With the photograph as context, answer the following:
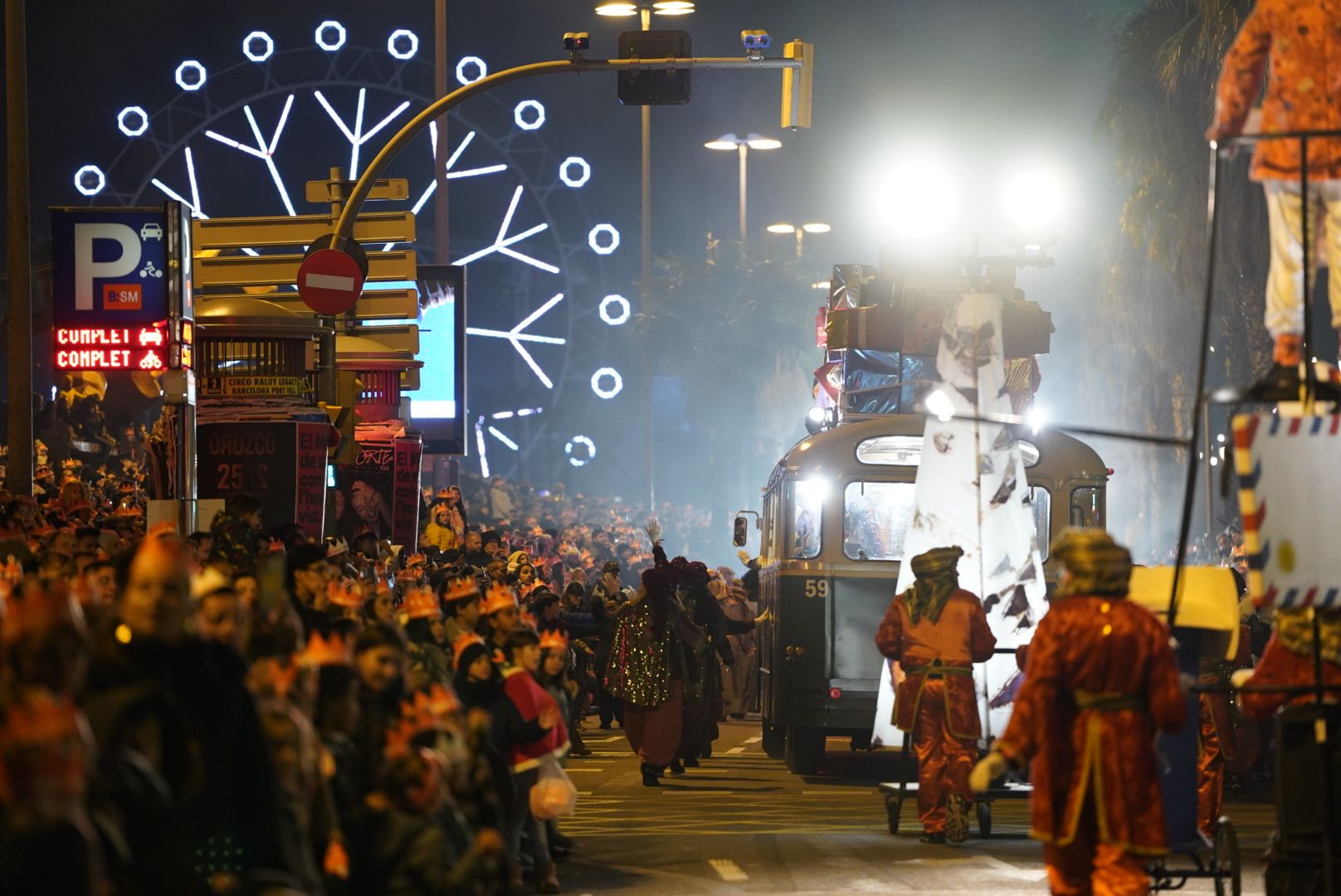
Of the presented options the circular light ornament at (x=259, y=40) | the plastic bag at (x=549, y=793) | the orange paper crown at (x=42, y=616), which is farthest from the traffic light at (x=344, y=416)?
the circular light ornament at (x=259, y=40)

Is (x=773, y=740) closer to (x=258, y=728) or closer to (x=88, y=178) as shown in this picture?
(x=258, y=728)

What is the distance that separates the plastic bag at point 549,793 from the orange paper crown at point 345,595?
1.42 meters

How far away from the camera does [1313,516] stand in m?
9.59

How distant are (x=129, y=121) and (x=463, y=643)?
A: 34.8 m

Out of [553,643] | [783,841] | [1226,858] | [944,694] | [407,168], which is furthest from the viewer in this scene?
[407,168]

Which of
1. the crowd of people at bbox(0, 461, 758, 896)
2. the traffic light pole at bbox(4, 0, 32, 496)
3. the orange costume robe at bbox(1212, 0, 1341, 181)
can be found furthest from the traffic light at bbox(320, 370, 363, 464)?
the orange costume robe at bbox(1212, 0, 1341, 181)

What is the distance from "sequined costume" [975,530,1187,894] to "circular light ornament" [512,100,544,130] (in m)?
38.8

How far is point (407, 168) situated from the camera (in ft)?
169

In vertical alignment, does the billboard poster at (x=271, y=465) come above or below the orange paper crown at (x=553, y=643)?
above

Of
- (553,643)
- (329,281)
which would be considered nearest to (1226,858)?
(553,643)

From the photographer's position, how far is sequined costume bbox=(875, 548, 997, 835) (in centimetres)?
1512

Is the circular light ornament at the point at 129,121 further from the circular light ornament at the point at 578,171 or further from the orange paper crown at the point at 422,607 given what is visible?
the orange paper crown at the point at 422,607

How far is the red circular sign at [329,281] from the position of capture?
19344 mm

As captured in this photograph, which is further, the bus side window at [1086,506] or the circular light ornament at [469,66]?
the circular light ornament at [469,66]
